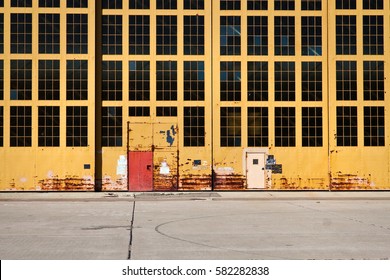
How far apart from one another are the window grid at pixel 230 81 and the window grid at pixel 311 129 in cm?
397

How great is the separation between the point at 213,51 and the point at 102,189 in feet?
32.8

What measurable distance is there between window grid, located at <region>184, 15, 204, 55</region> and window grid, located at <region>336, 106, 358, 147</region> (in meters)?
8.66

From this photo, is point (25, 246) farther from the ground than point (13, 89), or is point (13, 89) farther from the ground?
point (13, 89)

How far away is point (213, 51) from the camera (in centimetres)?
3725

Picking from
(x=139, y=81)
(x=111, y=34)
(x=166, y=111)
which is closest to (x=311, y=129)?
(x=166, y=111)

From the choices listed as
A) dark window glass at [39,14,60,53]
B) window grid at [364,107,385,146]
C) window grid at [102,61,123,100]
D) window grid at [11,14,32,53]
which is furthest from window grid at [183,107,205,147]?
window grid at [11,14,32,53]

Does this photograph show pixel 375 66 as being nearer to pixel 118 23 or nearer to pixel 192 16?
pixel 192 16

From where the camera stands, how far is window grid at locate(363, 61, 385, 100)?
3747 centimetres

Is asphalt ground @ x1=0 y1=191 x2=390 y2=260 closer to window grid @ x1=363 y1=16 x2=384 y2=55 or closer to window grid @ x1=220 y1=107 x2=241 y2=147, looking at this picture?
window grid @ x1=220 y1=107 x2=241 y2=147

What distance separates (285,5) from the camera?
37562 millimetres

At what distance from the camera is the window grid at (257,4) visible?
123ft

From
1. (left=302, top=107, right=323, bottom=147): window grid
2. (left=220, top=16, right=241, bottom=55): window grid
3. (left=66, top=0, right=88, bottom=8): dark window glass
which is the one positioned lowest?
(left=302, top=107, right=323, bottom=147): window grid

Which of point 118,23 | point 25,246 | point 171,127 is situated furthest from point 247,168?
point 25,246

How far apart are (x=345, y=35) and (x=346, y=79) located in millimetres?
2556
